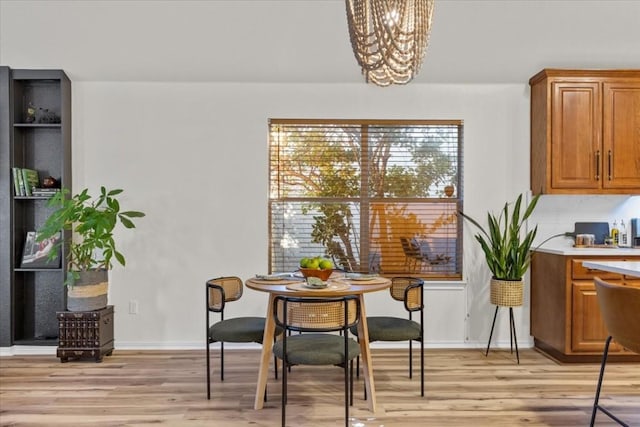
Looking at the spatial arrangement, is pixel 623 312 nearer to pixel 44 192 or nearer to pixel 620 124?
pixel 620 124

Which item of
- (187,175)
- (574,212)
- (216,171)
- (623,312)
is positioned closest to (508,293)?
(574,212)

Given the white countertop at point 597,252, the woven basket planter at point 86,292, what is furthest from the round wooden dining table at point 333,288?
the white countertop at point 597,252

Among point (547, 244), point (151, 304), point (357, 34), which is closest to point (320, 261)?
point (357, 34)

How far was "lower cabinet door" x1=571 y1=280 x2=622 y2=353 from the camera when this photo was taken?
11.7 feet

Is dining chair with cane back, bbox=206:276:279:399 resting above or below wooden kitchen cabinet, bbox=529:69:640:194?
below

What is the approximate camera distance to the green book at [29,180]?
3910 millimetres

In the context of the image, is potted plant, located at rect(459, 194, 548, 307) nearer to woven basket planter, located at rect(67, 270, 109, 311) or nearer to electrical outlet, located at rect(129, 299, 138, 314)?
electrical outlet, located at rect(129, 299, 138, 314)

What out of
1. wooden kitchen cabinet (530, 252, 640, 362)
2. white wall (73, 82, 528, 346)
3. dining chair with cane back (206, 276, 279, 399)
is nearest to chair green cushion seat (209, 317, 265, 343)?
dining chair with cane back (206, 276, 279, 399)

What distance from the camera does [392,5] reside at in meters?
1.61

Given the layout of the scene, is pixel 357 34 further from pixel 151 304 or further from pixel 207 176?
pixel 151 304

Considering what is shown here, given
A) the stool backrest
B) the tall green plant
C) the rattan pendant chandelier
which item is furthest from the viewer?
the tall green plant

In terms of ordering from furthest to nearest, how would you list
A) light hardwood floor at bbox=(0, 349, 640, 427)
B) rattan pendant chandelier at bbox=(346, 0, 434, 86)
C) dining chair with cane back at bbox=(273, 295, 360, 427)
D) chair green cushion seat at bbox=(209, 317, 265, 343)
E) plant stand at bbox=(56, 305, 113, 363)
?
plant stand at bbox=(56, 305, 113, 363), chair green cushion seat at bbox=(209, 317, 265, 343), light hardwood floor at bbox=(0, 349, 640, 427), dining chair with cane back at bbox=(273, 295, 360, 427), rattan pendant chandelier at bbox=(346, 0, 434, 86)

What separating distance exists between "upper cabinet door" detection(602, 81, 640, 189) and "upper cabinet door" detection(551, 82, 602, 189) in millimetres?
73

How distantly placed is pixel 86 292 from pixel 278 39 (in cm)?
266
